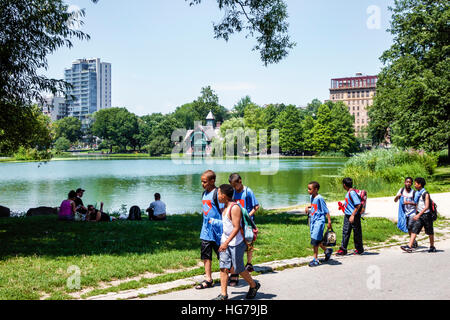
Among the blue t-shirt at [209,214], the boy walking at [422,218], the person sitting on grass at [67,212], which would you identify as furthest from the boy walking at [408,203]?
the person sitting on grass at [67,212]

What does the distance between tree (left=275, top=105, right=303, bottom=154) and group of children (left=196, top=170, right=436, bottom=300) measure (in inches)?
3442

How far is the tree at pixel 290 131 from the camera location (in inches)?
3780

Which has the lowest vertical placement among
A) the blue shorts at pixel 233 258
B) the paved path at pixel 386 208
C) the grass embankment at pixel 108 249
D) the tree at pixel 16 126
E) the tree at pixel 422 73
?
the paved path at pixel 386 208

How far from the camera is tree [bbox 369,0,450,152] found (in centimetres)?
2402

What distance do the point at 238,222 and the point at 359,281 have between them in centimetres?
247

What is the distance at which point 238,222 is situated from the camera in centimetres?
556

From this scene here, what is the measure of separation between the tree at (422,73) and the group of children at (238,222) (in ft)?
53.8

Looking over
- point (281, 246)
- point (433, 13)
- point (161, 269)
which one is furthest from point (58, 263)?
point (433, 13)

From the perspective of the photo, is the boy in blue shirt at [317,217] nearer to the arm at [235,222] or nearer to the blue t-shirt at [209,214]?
the blue t-shirt at [209,214]

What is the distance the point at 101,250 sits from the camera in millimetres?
8336

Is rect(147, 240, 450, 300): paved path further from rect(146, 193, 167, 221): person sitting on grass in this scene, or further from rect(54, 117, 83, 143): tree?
rect(54, 117, 83, 143): tree

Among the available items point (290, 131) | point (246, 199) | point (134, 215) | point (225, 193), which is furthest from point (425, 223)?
point (290, 131)

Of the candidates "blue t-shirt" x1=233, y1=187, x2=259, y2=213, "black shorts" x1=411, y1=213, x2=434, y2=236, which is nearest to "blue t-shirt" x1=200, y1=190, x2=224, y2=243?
"blue t-shirt" x1=233, y1=187, x2=259, y2=213
